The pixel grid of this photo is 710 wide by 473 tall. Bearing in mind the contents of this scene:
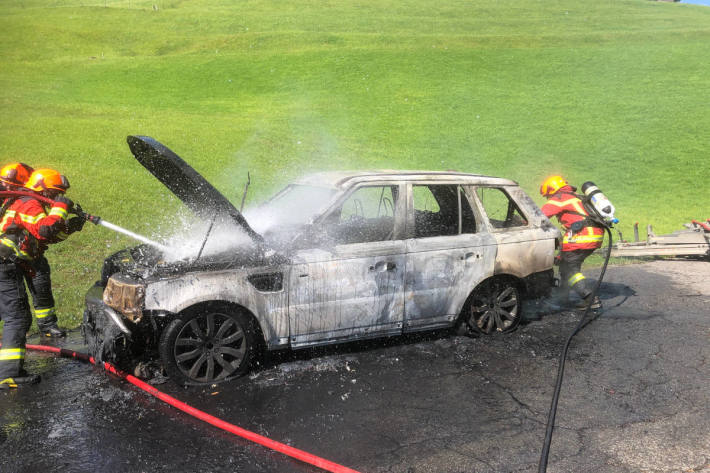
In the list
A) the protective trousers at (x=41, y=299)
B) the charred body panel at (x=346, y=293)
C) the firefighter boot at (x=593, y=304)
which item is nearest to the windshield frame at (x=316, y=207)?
the charred body panel at (x=346, y=293)

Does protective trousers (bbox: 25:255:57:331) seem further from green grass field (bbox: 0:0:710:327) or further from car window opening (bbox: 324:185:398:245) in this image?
car window opening (bbox: 324:185:398:245)

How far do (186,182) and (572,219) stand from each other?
4.61m

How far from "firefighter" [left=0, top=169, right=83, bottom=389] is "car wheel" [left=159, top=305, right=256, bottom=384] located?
4.44 ft

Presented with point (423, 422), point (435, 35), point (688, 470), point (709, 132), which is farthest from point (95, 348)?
point (435, 35)

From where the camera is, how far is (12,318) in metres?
4.96

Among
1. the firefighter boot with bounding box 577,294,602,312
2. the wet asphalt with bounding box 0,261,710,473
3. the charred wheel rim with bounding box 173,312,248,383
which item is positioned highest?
the charred wheel rim with bounding box 173,312,248,383

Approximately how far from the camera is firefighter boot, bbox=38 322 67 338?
19.9ft

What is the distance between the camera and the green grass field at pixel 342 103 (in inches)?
566

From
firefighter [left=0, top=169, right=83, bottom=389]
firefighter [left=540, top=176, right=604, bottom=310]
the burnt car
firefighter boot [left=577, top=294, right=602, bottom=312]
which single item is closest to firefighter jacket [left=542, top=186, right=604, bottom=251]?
firefighter [left=540, top=176, right=604, bottom=310]

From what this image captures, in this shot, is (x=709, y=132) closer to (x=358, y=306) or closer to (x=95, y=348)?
(x=358, y=306)

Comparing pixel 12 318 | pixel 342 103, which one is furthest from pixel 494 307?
pixel 342 103

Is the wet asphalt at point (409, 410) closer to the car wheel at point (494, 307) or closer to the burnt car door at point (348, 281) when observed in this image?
the car wheel at point (494, 307)

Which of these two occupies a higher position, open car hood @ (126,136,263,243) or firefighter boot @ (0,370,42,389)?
open car hood @ (126,136,263,243)

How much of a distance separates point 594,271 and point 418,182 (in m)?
5.01
